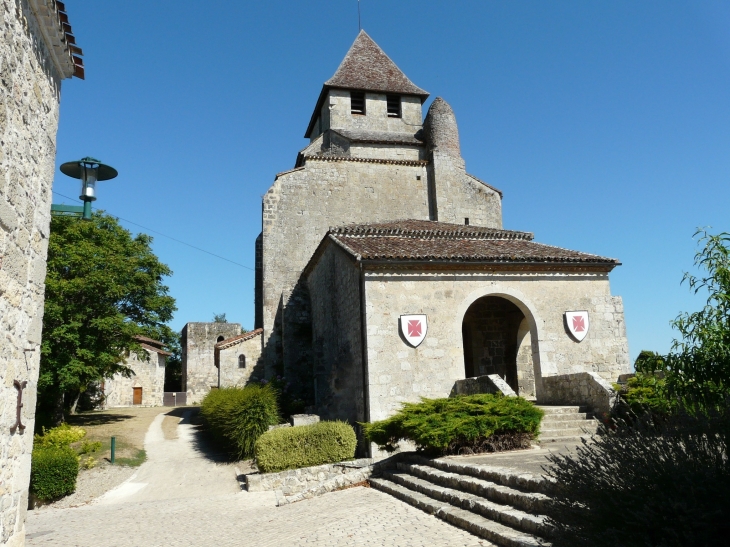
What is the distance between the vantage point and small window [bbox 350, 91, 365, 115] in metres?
27.1

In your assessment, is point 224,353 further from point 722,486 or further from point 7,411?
point 722,486

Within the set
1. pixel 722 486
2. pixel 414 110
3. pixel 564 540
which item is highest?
pixel 414 110

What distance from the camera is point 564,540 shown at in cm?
416

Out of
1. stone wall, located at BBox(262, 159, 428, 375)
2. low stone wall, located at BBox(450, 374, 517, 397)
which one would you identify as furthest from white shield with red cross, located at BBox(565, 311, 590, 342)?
stone wall, located at BBox(262, 159, 428, 375)

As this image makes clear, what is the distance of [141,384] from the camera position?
127ft

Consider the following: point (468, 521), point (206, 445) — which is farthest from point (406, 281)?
point (206, 445)

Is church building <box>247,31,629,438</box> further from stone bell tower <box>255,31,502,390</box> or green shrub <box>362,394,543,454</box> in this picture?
green shrub <box>362,394,543,454</box>

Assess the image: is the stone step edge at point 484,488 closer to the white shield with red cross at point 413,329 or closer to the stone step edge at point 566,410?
the white shield with red cross at point 413,329

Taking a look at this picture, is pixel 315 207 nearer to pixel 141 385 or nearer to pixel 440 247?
pixel 440 247

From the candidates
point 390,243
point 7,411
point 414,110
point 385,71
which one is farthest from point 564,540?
point 385,71

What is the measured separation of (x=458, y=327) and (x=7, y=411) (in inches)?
419

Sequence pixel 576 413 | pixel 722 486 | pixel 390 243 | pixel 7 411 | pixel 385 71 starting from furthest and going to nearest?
pixel 385 71 → pixel 390 243 → pixel 576 413 → pixel 7 411 → pixel 722 486

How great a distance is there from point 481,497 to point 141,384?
3584 cm

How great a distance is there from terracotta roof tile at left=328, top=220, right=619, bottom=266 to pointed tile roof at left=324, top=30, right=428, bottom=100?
10.7 metres
